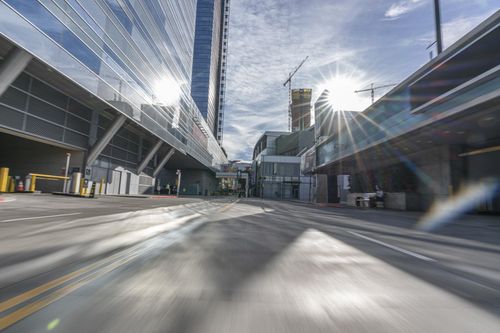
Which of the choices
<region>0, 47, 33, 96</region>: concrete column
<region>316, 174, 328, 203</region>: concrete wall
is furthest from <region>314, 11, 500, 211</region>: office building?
<region>0, 47, 33, 96</region>: concrete column

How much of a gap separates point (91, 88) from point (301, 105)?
16062 centimetres

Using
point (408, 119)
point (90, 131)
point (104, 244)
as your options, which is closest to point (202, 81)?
point (90, 131)

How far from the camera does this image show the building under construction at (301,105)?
567 feet

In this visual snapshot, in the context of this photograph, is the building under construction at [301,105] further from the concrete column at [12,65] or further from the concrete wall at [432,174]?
the concrete column at [12,65]

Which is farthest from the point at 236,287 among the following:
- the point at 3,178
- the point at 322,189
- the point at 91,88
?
the point at 322,189

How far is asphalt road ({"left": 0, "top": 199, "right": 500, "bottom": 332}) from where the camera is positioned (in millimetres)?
2332

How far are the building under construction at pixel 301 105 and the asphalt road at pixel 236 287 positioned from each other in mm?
171361

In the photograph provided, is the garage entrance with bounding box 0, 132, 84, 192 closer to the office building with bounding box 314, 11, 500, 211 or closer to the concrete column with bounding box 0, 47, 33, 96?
the concrete column with bounding box 0, 47, 33, 96

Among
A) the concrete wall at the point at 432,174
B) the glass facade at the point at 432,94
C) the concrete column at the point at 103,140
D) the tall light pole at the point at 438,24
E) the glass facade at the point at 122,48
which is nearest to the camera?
the glass facade at the point at 432,94

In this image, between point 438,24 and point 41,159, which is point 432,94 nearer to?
point 438,24

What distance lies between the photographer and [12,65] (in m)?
15.6

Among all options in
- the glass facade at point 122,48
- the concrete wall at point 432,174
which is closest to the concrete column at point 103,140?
the glass facade at point 122,48

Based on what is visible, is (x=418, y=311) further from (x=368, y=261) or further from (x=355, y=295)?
(x=368, y=261)

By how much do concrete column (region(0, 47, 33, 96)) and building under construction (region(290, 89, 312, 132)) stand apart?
16258 cm
